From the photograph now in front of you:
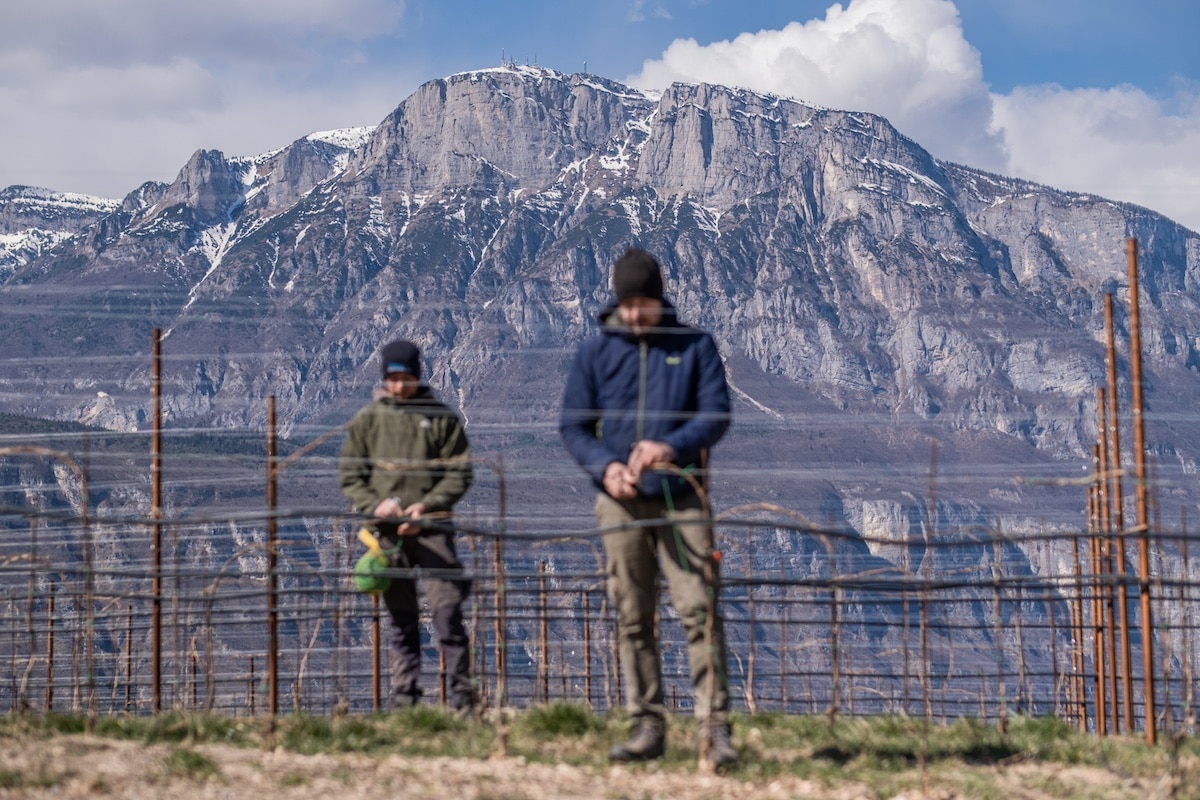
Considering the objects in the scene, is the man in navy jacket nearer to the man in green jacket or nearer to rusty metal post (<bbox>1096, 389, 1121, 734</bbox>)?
the man in green jacket

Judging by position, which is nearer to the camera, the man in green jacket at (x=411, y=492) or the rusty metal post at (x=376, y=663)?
the man in green jacket at (x=411, y=492)

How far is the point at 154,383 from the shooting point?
39.8ft

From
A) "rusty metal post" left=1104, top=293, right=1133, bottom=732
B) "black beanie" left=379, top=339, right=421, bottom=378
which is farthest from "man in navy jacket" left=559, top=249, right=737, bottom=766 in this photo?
"rusty metal post" left=1104, top=293, right=1133, bottom=732

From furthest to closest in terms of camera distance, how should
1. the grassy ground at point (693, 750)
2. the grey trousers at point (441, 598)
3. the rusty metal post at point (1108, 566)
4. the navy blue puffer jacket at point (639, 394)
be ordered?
the rusty metal post at point (1108, 566)
the grey trousers at point (441, 598)
the navy blue puffer jacket at point (639, 394)
the grassy ground at point (693, 750)

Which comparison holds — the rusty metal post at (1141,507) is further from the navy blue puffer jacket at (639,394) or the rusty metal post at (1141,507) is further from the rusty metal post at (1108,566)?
the navy blue puffer jacket at (639,394)

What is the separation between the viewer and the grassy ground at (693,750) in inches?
255

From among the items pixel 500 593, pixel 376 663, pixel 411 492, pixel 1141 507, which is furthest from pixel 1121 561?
pixel 376 663

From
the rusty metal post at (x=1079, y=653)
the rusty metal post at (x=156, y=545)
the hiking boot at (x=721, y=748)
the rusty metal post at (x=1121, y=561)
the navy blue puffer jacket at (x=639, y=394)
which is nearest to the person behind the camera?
the hiking boot at (x=721, y=748)

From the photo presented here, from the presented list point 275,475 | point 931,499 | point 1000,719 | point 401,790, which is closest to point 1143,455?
point 1000,719

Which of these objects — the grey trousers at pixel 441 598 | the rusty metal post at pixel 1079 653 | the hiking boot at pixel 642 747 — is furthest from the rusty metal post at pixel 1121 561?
the grey trousers at pixel 441 598

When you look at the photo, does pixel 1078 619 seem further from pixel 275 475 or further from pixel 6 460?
pixel 6 460

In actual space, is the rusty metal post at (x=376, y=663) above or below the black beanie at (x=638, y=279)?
below

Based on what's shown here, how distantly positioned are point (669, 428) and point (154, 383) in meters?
6.35

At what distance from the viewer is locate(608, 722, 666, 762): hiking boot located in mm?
6730
